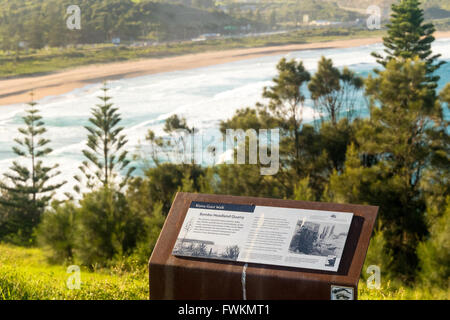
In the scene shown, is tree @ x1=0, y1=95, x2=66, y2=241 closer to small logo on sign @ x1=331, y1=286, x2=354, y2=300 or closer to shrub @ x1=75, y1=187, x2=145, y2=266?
shrub @ x1=75, y1=187, x2=145, y2=266

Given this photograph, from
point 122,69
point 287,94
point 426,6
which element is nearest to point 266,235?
point 287,94

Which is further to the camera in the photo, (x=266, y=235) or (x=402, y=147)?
(x=402, y=147)

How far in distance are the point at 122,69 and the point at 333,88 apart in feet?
37.8

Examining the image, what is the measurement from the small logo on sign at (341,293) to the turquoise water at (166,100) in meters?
19.1

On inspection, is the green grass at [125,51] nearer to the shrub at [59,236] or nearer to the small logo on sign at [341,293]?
the shrub at [59,236]

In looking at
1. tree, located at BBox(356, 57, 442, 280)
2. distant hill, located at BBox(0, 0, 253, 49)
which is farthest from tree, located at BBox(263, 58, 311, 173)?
distant hill, located at BBox(0, 0, 253, 49)

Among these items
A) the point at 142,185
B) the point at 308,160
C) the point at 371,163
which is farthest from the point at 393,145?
the point at 142,185

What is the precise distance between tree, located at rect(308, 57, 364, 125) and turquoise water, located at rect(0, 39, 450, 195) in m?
0.93

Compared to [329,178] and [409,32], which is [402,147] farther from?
[409,32]

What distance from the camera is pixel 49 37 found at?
26.7m

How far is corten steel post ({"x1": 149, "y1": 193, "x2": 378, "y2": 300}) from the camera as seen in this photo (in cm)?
284

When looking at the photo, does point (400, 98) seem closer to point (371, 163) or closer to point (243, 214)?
point (371, 163)

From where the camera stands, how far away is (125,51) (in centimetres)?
2778

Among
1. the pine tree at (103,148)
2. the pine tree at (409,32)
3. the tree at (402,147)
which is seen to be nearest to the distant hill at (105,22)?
the pine tree at (103,148)
